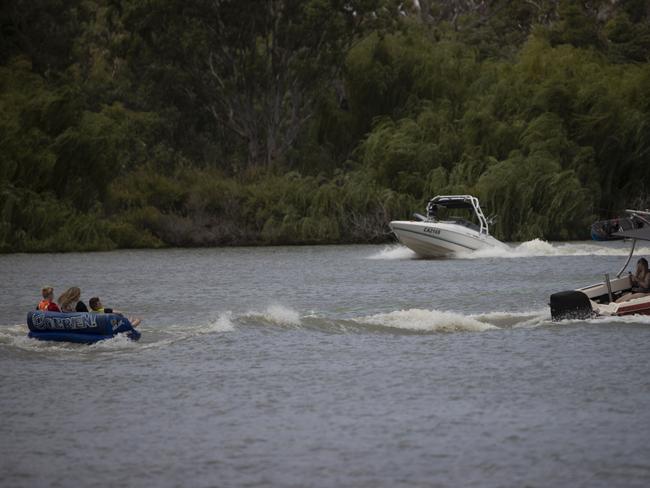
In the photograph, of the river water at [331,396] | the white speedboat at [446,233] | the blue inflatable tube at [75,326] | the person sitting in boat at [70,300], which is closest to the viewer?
the river water at [331,396]

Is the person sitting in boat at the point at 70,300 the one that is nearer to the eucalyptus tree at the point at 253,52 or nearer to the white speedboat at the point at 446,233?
the white speedboat at the point at 446,233

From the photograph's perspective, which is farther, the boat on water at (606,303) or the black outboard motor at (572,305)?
the black outboard motor at (572,305)

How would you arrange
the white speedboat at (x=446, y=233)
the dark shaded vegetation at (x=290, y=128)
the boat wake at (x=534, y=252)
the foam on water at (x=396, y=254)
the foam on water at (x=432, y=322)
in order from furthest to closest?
the dark shaded vegetation at (x=290, y=128), the foam on water at (x=396, y=254), the boat wake at (x=534, y=252), the white speedboat at (x=446, y=233), the foam on water at (x=432, y=322)

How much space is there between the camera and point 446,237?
2109 inches

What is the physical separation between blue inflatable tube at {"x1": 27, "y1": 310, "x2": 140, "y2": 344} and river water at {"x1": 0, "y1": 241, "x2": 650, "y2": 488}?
24cm

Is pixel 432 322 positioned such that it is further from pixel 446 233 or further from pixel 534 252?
pixel 534 252

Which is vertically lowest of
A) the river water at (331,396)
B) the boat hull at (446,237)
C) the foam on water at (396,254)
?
the river water at (331,396)

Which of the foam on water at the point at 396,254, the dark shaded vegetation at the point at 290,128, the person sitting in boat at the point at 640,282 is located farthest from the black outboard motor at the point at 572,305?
the dark shaded vegetation at the point at 290,128

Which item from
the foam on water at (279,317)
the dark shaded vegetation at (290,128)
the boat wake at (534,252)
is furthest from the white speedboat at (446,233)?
the foam on water at (279,317)

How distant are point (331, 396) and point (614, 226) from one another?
8.82 metres

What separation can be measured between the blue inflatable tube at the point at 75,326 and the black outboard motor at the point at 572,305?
8899mm

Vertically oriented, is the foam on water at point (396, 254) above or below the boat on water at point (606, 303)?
above

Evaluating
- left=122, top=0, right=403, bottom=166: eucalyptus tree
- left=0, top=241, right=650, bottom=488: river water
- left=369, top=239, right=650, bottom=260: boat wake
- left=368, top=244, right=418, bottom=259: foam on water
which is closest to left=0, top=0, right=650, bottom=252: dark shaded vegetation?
left=122, top=0, right=403, bottom=166: eucalyptus tree

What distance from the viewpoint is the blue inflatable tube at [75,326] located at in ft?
85.4
